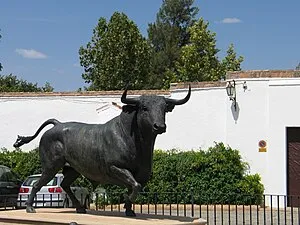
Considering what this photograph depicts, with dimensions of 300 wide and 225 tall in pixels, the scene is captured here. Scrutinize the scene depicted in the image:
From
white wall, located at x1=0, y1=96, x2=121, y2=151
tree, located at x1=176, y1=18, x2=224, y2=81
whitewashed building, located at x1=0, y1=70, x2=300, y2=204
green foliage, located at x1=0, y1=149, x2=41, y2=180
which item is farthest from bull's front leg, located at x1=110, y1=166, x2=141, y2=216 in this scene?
tree, located at x1=176, y1=18, x2=224, y2=81

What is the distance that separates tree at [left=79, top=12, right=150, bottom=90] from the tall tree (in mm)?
13285

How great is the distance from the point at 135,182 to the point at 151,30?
1770 inches

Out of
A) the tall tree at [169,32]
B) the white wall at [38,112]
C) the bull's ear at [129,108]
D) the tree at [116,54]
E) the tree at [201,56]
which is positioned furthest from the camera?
the tall tree at [169,32]

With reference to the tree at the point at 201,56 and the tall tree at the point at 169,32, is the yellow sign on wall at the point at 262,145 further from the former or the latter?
the tall tree at the point at 169,32

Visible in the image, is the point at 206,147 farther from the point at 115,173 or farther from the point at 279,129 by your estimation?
the point at 115,173

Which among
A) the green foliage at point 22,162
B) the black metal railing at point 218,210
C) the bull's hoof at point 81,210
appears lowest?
the black metal railing at point 218,210

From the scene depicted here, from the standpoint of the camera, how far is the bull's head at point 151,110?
Answer: 8.04 meters

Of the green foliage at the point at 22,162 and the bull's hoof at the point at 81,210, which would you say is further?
the green foliage at the point at 22,162

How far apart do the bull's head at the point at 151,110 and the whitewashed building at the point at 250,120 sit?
14.1 m

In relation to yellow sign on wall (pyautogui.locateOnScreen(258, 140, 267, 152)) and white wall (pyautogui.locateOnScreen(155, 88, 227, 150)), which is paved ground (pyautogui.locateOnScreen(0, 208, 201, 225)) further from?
white wall (pyautogui.locateOnScreen(155, 88, 227, 150))

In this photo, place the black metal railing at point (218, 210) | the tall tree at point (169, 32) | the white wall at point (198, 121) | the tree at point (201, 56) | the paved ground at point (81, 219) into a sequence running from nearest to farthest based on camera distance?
the paved ground at point (81, 219)
the black metal railing at point (218, 210)
the white wall at point (198, 121)
the tree at point (201, 56)
the tall tree at point (169, 32)

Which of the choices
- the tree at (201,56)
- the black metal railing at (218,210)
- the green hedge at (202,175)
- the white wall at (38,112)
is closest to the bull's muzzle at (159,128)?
the black metal railing at (218,210)

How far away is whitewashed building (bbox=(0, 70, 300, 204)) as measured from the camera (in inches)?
864

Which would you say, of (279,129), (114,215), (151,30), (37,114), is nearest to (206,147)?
(279,129)
